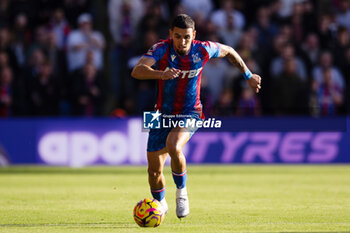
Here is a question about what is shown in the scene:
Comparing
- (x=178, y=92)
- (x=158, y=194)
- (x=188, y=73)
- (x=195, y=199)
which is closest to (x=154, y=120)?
(x=178, y=92)

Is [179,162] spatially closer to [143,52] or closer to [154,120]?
[154,120]

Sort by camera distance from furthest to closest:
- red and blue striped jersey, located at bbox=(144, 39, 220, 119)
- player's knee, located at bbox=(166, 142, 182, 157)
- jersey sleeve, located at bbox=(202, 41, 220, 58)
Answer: jersey sleeve, located at bbox=(202, 41, 220, 58), red and blue striped jersey, located at bbox=(144, 39, 220, 119), player's knee, located at bbox=(166, 142, 182, 157)

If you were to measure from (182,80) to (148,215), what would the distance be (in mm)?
1652

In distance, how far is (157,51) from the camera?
845 cm

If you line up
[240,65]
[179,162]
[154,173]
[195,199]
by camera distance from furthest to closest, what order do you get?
[195,199], [240,65], [154,173], [179,162]

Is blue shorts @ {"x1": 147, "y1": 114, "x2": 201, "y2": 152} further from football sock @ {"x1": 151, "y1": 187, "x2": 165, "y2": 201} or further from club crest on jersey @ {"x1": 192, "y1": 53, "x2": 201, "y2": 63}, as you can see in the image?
club crest on jersey @ {"x1": 192, "y1": 53, "x2": 201, "y2": 63}

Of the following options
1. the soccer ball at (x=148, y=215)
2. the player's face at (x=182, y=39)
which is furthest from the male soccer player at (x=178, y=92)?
the soccer ball at (x=148, y=215)

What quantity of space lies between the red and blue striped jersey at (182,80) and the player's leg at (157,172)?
501mm

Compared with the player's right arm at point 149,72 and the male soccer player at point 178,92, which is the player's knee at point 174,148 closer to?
the male soccer player at point 178,92

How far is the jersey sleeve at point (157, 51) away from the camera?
27.5 ft

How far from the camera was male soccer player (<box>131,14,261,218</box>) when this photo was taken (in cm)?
838

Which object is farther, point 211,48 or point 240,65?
point 240,65

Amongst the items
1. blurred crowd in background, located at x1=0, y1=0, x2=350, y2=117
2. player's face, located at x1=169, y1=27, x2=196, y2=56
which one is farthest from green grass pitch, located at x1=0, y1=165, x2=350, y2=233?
player's face, located at x1=169, y1=27, x2=196, y2=56

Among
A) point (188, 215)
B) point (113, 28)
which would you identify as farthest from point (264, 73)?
point (188, 215)
